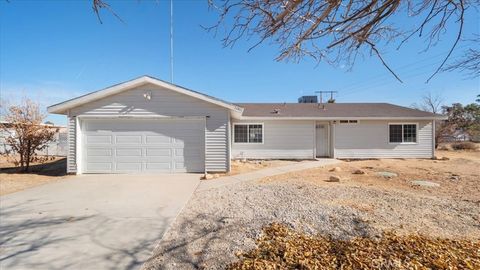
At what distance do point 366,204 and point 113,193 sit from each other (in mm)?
6072

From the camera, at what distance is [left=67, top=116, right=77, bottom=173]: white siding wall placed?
9727 mm

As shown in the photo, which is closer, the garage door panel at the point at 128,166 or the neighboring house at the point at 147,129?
the neighboring house at the point at 147,129

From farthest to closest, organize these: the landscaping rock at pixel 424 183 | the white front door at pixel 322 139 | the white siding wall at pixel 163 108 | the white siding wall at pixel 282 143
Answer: the white front door at pixel 322 139, the white siding wall at pixel 282 143, the white siding wall at pixel 163 108, the landscaping rock at pixel 424 183

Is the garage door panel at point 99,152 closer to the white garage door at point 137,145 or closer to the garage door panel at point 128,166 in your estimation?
the white garage door at point 137,145

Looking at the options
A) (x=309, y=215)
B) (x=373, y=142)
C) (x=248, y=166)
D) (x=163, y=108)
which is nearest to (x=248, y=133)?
(x=248, y=166)

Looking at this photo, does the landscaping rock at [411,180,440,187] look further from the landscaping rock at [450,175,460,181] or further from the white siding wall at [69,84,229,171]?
the white siding wall at [69,84,229,171]

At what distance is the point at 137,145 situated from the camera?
9.97 m

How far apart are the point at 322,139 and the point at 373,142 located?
2802mm

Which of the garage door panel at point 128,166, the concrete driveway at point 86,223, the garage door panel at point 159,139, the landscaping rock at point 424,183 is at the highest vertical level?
the garage door panel at point 159,139

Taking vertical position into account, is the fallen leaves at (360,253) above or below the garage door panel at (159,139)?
below

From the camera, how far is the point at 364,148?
1473 centimetres

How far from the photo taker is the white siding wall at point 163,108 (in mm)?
9875

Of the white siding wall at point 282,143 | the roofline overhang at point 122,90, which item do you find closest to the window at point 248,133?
the white siding wall at point 282,143

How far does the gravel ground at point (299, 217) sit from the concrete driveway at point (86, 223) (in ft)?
1.23
